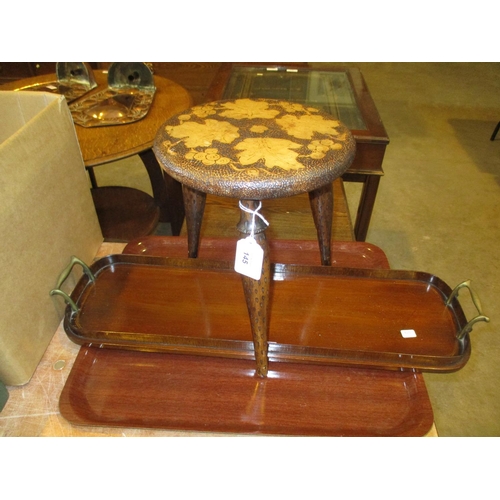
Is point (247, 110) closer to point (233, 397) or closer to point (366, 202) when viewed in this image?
point (233, 397)

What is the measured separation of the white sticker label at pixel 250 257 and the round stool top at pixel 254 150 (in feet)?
0.21

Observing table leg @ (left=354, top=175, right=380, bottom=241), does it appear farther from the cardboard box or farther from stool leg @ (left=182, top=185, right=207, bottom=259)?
the cardboard box

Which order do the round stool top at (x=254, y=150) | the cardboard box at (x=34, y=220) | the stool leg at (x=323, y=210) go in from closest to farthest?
the round stool top at (x=254, y=150) → the cardboard box at (x=34, y=220) → the stool leg at (x=323, y=210)

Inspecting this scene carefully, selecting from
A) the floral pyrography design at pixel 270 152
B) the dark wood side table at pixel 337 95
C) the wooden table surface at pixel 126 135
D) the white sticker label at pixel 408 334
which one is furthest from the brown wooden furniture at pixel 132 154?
the white sticker label at pixel 408 334

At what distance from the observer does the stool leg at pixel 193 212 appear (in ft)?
2.18

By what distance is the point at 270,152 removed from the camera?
0.45 metres

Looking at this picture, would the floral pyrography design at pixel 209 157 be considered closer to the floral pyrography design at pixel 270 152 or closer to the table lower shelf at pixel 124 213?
the floral pyrography design at pixel 270 152

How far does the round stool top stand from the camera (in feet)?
1.35

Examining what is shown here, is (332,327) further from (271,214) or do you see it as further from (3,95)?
→ (3,95)

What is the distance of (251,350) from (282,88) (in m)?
0.92

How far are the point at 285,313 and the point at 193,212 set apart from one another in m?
0.23

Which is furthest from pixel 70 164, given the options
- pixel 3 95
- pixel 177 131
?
pixel 177 131

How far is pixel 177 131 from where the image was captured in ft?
1.65

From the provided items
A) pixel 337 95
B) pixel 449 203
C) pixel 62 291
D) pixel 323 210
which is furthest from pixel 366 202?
pixel 449 203
